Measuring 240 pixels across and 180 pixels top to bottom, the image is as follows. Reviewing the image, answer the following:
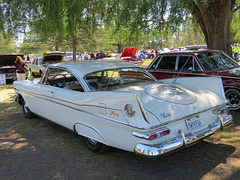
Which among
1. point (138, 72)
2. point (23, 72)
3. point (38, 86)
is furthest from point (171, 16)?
point (23, 72)

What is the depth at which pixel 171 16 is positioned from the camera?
468cm

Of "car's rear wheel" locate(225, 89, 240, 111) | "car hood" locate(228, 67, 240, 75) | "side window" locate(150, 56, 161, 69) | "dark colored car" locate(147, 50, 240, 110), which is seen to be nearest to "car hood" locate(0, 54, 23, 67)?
"side window" locate(150, 56, 161, 69)

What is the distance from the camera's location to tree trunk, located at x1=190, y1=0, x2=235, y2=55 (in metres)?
6.95

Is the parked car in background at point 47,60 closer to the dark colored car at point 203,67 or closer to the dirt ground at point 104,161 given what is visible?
the dark colored car at point 203,67

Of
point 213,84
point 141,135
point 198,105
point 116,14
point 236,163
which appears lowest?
point 236,163

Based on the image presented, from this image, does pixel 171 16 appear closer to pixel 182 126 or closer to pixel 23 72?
pixel 182 126

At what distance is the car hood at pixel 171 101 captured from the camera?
2.72 m

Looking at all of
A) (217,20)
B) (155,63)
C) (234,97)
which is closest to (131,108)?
(234,97)

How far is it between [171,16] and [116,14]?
2772 mm

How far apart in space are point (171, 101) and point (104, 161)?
135 cm

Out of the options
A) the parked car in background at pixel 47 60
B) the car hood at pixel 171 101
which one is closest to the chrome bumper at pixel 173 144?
the car hood at pixel 171 101

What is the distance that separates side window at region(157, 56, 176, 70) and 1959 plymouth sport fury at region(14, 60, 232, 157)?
1.94 meters

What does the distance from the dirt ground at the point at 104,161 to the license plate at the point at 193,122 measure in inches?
21.7

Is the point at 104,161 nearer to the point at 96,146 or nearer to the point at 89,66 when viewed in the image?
the point at 96,146
